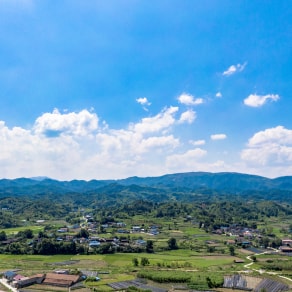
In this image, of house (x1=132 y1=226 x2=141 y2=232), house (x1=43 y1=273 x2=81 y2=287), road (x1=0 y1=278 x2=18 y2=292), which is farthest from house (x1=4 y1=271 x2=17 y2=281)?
house (x1=132 y1=226 x2=141 y2=232)

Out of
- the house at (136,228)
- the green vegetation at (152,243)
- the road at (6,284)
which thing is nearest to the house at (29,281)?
the road at (6,284)

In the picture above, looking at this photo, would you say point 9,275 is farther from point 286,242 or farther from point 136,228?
point 286,242

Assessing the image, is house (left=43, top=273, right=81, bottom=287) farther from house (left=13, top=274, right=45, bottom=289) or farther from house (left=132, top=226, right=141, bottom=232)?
house (left=132, top=226, right=141, bottom=232)

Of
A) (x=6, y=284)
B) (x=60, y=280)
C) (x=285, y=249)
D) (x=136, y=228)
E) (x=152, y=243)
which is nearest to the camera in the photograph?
(x=6, y=284)

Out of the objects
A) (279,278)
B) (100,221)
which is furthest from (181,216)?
(279,278)

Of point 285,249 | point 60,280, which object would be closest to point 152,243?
point 285,249

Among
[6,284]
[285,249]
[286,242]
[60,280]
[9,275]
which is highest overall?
[9,275]

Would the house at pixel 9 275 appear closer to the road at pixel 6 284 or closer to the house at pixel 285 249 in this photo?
the road at pixel 6 284

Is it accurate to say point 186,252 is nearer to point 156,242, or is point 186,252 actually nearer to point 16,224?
point 156,242

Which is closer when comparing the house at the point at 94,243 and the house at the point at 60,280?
the house at the point at 60,280
